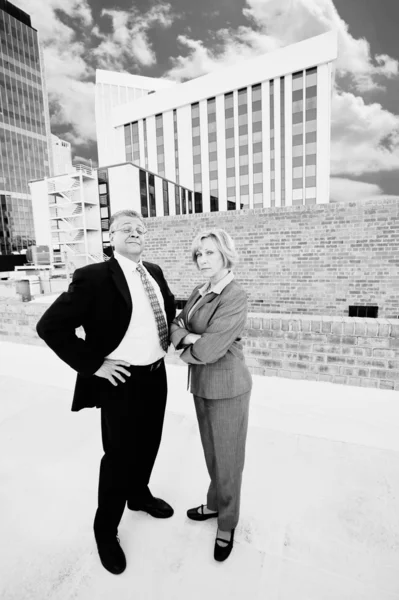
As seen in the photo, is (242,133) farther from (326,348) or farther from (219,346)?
(219,346)

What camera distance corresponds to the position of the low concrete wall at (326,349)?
2918 millimetres

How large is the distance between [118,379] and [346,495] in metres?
1.52

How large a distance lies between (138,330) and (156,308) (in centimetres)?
17

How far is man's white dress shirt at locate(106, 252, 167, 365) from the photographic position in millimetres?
1535

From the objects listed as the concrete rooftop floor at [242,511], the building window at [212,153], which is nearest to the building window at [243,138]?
the building window at [212,153]

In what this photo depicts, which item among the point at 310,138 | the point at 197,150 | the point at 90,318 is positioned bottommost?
the point at 90,318

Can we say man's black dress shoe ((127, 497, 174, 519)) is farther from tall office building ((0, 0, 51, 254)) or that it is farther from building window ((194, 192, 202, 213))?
tall office building ((0, 0, 51, 254))

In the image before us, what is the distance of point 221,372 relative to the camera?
1491 millimetres

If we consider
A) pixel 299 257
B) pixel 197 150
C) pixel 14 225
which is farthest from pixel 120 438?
pixel 14 225

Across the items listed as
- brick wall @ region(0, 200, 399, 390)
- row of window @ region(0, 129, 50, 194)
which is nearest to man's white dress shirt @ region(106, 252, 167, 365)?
brick wall @ region(0, 200, 399, 390)

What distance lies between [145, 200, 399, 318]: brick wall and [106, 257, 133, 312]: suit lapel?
574cm

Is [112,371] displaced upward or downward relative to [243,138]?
downward

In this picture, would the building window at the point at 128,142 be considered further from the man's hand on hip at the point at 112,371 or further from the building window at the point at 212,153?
the man's hand on hip at the point at 112,371

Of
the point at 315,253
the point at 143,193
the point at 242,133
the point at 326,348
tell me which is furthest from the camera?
the point at 242,133
